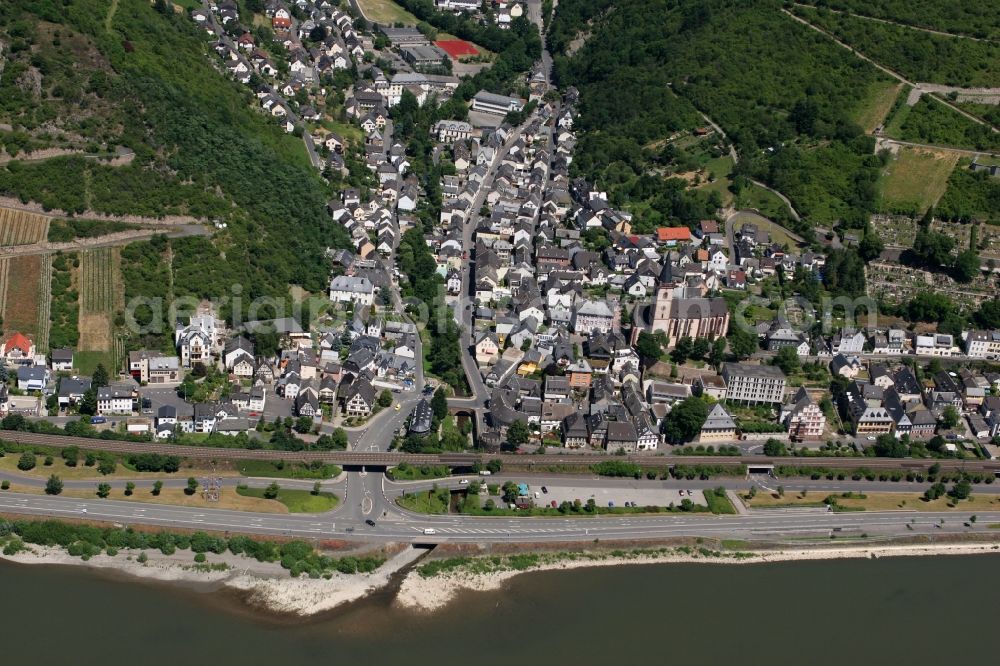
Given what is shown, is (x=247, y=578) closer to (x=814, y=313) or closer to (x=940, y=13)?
(x=814, y=313)

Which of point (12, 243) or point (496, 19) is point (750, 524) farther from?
point (496, 19)

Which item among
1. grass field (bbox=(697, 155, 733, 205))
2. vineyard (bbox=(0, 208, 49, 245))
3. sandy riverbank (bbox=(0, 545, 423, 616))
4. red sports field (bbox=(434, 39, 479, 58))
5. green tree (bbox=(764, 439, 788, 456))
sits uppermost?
red sports field (bbox=(434, 39, 479, 58))

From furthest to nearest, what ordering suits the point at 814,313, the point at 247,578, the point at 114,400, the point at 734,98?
the point at 734,98
the point at 814,313
the point at 114,400
the point at 247,578

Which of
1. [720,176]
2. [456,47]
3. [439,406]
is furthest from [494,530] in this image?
[456,47]

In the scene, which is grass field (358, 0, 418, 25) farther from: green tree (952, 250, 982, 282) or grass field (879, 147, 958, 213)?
green tree (952, 250, 982, 282)

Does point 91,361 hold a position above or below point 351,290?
below

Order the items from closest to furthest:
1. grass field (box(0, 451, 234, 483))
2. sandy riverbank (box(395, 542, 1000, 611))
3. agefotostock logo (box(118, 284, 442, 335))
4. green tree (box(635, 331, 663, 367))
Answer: sandy riverbank (box(395, 542, 1000, 611)), grass field (box(0, 451, 234, 483)), agefotostock logo (box(118, 284, 442, 335)), green tree (box(635, 331, 663, 367))

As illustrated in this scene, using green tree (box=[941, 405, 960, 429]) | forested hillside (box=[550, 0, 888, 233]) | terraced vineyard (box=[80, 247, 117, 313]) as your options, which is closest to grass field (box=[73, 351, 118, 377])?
terraced vineyard (box=[80, 247, 117, 313])
